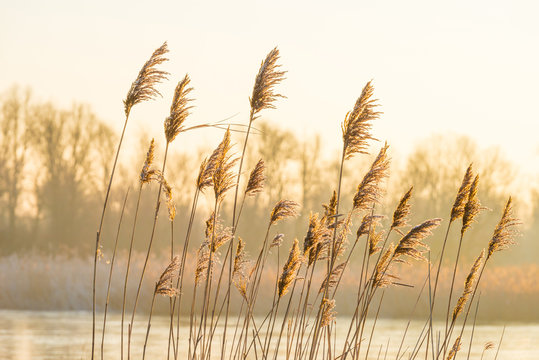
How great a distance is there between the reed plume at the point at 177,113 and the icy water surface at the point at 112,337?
5969 mm

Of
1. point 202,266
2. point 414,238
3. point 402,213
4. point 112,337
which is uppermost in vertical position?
point 402,213

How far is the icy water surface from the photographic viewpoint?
10.2m

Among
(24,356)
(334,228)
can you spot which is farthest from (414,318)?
(334,228)

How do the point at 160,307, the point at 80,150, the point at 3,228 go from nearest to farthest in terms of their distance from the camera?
the point at 160,307 → the point at 3,228 → the point at 80,150

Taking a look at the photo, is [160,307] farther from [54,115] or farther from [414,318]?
[54,115]

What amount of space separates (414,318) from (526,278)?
2.29m

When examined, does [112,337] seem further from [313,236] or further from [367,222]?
[313,236]

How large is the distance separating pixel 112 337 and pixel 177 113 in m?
8.60

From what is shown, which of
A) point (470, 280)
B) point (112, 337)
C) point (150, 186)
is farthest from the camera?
point (150, 186)

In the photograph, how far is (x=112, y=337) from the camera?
12.1 m

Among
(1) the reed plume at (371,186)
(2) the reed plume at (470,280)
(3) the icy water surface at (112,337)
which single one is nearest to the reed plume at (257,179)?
(1) the reed plume at (371,186)

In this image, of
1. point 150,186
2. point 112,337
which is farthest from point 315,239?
point 150,186

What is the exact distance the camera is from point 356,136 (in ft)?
13.5

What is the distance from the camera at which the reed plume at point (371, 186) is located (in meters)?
4.20
